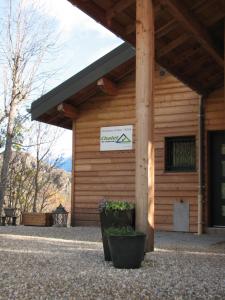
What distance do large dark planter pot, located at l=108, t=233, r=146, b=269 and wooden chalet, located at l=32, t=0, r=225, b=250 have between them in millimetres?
3308

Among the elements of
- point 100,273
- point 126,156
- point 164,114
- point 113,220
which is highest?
point 164,114

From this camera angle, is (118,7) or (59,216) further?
(59,216)

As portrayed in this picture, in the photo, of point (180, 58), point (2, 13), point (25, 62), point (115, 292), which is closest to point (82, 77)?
point (180, 58)

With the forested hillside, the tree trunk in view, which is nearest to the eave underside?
the tree trunk

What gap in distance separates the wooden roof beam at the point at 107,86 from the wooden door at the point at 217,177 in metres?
2.55

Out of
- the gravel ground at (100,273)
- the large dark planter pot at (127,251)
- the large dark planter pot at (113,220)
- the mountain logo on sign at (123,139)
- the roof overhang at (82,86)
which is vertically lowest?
the gravel ground at (100,273)

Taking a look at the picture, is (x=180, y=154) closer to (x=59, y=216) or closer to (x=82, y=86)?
(x=82, y=86)

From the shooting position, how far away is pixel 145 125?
6312 millimetres

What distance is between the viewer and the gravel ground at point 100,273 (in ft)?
13.6

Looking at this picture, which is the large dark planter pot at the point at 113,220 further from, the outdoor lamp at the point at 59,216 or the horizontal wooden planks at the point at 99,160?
the outdoor lamp at the point at 59,216

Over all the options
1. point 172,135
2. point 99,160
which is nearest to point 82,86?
point 99,160

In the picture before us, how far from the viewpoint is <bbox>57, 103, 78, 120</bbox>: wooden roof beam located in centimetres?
1163

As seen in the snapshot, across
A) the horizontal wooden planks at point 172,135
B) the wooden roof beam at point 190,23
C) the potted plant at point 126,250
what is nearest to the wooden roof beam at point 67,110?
the horizontal wooden planks at point 172,135

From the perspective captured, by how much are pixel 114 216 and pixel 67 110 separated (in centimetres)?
622
